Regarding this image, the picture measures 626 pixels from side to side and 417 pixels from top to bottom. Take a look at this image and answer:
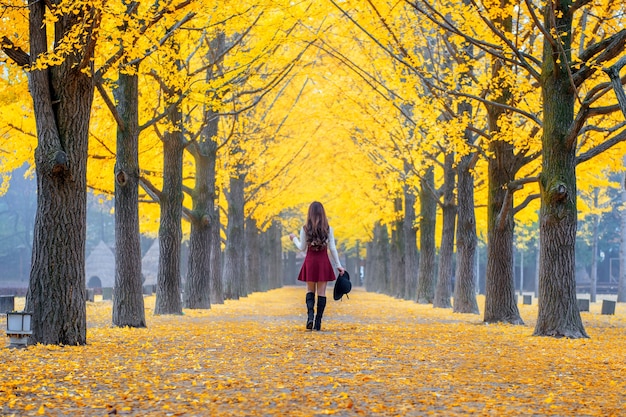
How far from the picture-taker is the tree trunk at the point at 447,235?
25306 millimetres

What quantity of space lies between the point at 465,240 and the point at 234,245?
1255 centimetres

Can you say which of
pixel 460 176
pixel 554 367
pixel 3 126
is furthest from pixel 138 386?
pixel 460 176

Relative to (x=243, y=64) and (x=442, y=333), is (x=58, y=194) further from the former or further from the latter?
(x=243, y=64)

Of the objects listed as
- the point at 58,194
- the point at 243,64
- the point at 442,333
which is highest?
the point at 243,64

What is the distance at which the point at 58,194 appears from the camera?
1058 centimetres

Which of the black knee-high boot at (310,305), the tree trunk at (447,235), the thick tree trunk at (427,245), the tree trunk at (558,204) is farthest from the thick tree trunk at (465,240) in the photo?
the black knee-high boot at (310,305)

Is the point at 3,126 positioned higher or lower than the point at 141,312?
higher

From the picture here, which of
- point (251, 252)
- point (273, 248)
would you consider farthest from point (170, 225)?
point (273, 248)

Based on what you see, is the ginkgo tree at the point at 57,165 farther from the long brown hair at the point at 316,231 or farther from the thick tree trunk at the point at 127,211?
the thick tree trunk at the point at 127,211

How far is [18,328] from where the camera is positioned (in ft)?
33.2

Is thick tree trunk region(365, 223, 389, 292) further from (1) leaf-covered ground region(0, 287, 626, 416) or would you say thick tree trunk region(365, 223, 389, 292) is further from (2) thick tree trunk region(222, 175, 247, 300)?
(1) leaf-covered ground region(0, 287, 626, 416)

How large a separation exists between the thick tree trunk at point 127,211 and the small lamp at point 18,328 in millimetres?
4644

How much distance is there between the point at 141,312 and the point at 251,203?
839 inches

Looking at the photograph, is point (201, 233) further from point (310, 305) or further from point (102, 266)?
point (102, 266)
